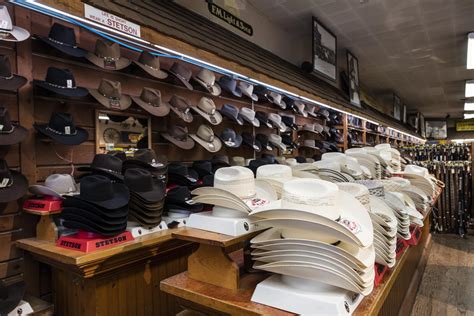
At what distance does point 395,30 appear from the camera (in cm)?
633

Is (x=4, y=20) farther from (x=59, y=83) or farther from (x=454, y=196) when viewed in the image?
(x=454, y=196)

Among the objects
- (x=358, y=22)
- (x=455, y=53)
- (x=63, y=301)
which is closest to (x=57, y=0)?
(x=63, y=301)

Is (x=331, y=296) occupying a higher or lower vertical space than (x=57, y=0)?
lower

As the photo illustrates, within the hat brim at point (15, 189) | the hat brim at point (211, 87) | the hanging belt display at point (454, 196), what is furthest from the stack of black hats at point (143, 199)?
the hanging belt display at point (454, 196)

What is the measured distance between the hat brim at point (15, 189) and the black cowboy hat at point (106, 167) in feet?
1.06

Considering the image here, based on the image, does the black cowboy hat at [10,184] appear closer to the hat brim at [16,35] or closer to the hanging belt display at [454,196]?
the hat brim at [16,35]

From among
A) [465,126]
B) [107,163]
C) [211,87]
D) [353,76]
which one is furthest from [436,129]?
[107,163]

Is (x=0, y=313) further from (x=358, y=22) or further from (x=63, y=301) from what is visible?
(x=358, y=22)

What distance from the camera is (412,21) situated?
19.6 feet

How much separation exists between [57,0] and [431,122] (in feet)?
75.3

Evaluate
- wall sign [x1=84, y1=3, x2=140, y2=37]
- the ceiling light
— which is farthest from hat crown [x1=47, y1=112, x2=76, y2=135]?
the ceiling light

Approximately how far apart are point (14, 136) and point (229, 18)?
3431 mm

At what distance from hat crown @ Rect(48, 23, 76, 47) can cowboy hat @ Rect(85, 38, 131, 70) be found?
162mm

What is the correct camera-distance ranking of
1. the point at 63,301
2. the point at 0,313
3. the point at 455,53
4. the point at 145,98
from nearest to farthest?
the point at 0,313 < the point at 63,301 < the point at 145,98 < the point at 455,53
